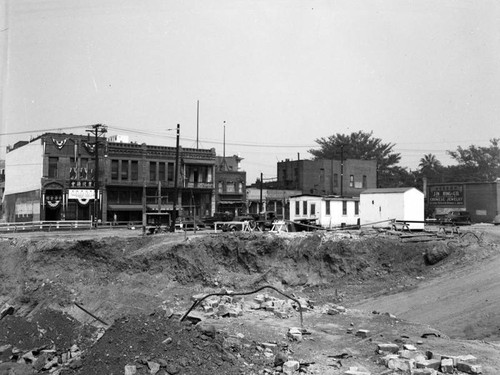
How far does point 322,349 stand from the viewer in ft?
39.8

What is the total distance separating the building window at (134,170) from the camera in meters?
55.1

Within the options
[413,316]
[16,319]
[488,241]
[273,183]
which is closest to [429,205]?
[273,183]

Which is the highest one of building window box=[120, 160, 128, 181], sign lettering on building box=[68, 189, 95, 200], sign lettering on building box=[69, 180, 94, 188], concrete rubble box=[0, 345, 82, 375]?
building window box=[120, 160, 128, 181]

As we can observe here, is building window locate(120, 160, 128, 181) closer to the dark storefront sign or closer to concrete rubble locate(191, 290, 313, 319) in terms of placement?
the dark storefront sign

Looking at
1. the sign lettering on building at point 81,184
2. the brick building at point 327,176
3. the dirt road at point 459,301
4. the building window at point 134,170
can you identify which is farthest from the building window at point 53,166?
the dirt road at point 459,301

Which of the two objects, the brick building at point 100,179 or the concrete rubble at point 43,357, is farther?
the brick building at point 100,179

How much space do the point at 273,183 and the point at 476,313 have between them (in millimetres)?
58959

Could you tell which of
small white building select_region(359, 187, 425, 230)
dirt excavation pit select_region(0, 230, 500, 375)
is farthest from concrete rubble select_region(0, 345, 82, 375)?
small white building select_region(359, 187, 425, 230)

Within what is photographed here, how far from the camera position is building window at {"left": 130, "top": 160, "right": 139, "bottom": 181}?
5506cm

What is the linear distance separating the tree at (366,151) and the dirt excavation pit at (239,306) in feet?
211

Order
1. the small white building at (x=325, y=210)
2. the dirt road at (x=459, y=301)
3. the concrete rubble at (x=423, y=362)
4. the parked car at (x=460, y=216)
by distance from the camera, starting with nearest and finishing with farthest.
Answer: the concrete rubble at (x=423, y=362), the dirt road at (x=459, y=301), the small white building at (x=325, y=210), the parked car at (x=460, y=216)

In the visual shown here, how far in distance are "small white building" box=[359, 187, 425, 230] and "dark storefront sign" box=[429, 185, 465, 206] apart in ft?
72.0

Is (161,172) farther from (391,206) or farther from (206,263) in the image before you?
(206,263)

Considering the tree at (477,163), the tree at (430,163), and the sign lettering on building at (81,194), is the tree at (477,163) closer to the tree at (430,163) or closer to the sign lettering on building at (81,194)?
the tree at (430,163)
